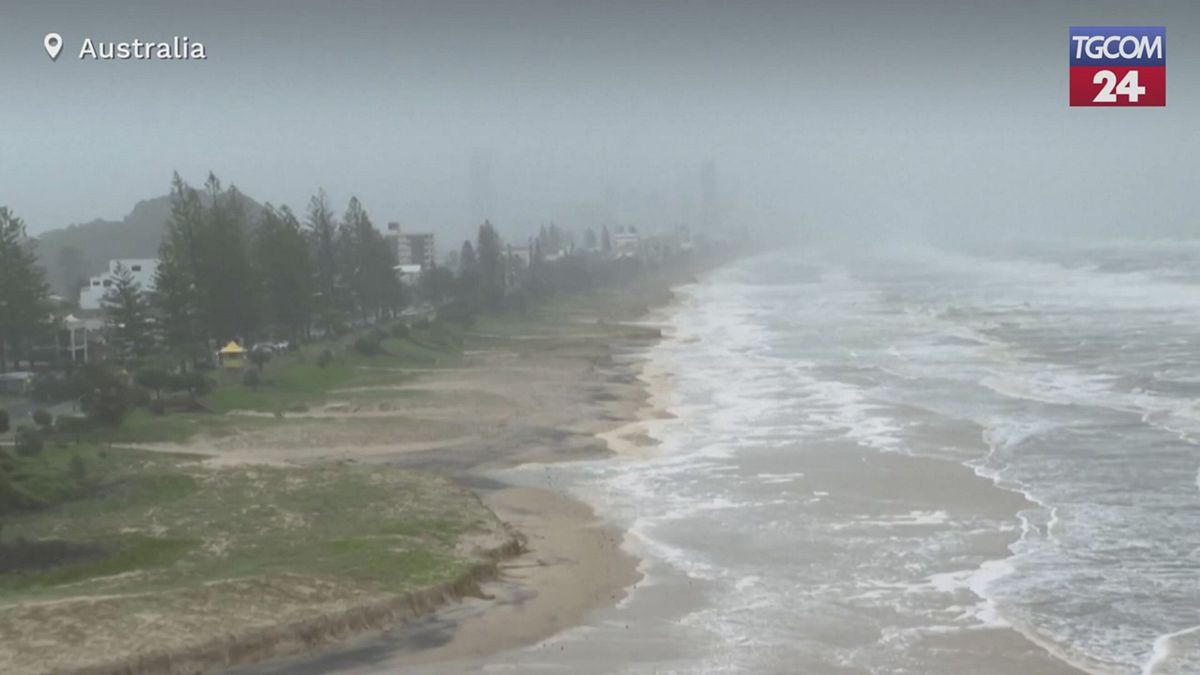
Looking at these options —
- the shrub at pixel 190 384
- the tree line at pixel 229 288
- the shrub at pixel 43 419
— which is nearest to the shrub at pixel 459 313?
the tree line at pixel 229 288

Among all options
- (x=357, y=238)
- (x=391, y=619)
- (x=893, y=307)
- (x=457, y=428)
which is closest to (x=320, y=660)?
(x=391, y=619)

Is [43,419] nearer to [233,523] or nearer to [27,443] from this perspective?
[27,443]

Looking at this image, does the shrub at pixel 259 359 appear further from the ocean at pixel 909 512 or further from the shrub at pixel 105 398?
the ocean at pixel 909 512

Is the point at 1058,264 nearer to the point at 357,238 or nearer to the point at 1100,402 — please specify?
the point at 357,238

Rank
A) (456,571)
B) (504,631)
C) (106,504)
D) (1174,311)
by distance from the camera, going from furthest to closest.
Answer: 1. (1174,311)
2. (106,504)
3. (456,571)
4. (504,631)

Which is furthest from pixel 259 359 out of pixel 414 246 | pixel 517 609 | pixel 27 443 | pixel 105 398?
pixel 414 246

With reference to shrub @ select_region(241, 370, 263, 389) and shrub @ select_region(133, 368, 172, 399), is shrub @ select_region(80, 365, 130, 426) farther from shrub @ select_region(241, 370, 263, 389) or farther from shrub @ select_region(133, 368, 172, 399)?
shrub @ select_region(241, 370, 263, 389)

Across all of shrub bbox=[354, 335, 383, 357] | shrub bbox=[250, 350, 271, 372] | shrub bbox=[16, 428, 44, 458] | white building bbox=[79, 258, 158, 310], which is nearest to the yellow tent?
shrub bbox=[250, 350, 271, 372]
